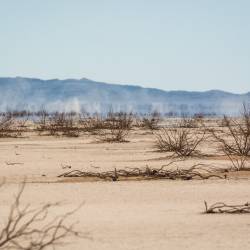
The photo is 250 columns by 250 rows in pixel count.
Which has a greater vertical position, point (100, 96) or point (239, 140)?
point (100, 96)

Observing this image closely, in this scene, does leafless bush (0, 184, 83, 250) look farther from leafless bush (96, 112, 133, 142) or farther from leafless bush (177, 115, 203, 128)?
leafless bush (177, 115, 203, 128)

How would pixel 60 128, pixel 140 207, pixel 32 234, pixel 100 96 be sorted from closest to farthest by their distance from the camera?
pixel 32 234
pixel 140 207
pixel 60 128
pixel 100 96

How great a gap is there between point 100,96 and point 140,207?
591ft

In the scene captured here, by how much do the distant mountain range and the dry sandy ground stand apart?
514 ft

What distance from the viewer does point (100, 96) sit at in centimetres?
18500

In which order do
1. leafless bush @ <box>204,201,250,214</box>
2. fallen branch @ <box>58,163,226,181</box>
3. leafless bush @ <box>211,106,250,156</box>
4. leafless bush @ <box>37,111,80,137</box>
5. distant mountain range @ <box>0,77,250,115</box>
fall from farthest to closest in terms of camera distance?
distant mountain range @ <box>0,77,250,115</box>
leafless bush @ <box>37,111,80,137</box>
leafless bush @ <box>211,106,250,156</box>
fallen branch @ <box>58,163,226,181</box>
leafless bush @ <box>204,201,250,214</box>

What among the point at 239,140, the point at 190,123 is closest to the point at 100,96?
the point at 190,123

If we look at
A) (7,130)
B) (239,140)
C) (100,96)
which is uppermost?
(100,96)

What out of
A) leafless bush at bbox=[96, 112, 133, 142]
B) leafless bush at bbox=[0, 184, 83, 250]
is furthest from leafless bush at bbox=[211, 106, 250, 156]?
leafless bush at bbox=[0, 184, 83, 250]

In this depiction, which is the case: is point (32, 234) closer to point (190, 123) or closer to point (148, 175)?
point (148, 175)

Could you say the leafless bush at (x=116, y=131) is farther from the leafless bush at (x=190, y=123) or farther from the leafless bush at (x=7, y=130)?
the leafless bush at (x=7, y=130)

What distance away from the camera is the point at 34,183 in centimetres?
670

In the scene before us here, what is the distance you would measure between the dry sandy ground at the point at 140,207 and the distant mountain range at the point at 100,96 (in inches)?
6169

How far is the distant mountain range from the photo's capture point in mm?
170500
